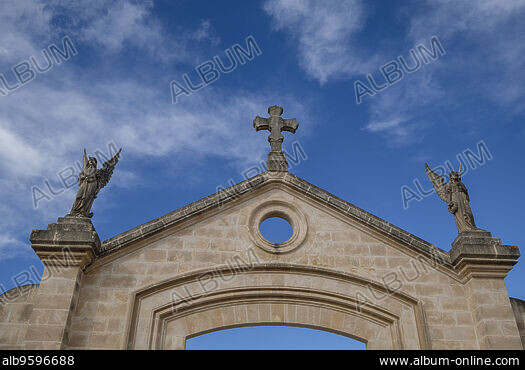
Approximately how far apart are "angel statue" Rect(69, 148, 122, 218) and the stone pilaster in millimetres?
7522

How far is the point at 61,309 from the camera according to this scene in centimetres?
826

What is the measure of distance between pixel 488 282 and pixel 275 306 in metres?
4.23

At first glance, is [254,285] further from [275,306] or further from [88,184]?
[88,184]

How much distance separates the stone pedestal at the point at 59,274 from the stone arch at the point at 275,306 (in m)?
1.19

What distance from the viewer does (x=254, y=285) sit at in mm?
9148

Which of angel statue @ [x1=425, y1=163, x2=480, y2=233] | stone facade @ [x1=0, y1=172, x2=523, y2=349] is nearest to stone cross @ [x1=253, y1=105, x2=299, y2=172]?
stone facade @ [x1=0, y1=172, x2=523, y2=349]

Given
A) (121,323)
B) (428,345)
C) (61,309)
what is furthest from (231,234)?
(428,345)

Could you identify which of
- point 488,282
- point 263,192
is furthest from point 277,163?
point 488,282

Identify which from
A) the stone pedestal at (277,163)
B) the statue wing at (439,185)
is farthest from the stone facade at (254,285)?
the stone pedestal at (277,163)

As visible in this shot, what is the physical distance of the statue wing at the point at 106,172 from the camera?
9.74 meters

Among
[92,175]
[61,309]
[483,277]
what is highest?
[92,175]

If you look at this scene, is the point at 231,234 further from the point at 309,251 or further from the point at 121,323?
the point at 121,323

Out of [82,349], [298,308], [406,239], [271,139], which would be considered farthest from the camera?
[271,139]

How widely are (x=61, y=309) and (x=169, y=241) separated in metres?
2.38
